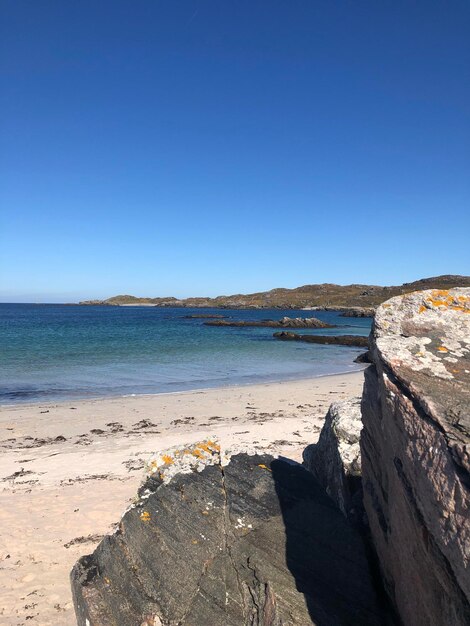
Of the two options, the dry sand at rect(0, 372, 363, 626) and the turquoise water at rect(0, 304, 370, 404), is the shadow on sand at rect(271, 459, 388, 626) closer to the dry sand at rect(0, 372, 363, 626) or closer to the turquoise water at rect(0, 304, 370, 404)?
the dry sand at rect(0, 372, 363, 626)

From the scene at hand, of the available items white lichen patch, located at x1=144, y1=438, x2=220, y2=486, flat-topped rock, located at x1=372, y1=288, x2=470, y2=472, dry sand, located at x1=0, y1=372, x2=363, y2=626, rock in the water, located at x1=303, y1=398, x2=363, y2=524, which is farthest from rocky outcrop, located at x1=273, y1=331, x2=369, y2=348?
flat-topped rock, located at x1=372, y1=288, x2=470, y2=472

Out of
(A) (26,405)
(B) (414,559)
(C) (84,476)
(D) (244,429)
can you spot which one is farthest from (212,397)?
(B) (414,559)

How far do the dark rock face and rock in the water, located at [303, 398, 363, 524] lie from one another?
52cm

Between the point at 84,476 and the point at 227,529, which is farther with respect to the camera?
the point at 84,476

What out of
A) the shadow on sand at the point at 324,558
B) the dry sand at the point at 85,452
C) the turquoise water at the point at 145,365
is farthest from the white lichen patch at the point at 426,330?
the turquoise water at the point at 145,365

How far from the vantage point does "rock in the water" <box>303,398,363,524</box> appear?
525 centimetres

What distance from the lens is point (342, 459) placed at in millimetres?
5703

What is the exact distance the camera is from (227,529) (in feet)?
14.3

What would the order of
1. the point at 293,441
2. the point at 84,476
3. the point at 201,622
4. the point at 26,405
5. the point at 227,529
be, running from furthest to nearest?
1. the point at 26,405
2. the point at 293,441
3. the point at 84,476
4. the point at 227,529
5. the point at 201,622

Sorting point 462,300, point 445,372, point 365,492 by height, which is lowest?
point 365,492

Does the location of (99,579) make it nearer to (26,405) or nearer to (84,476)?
(84,476)

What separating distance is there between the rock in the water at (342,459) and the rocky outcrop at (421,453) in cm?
78

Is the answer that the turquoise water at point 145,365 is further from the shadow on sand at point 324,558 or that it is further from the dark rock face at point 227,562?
the shadow on sand at point 324,558

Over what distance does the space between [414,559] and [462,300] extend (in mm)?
2504
